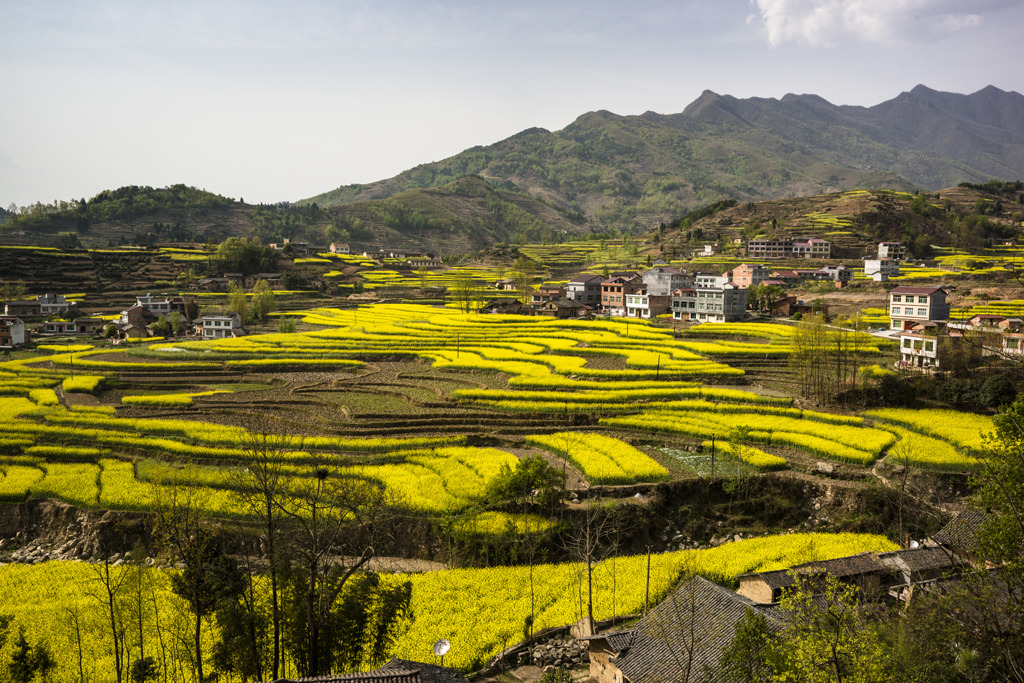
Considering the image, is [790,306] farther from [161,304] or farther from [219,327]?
[161,304]

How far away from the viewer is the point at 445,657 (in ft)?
50.1

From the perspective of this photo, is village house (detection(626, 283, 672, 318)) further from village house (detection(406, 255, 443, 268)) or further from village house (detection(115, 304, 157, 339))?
village house (detection(115, 304, 157, 339))

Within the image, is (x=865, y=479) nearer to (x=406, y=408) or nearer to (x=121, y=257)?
(x=406, y=408)

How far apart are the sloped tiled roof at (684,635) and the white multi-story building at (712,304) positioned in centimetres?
4439

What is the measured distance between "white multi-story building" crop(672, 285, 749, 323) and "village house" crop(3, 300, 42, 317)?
65.0m

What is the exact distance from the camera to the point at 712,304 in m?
56.9

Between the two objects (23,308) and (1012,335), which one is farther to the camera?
(23,308)

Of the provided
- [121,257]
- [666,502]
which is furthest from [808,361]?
[121,257]

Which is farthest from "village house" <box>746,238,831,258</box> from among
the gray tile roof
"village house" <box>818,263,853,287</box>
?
the gray tile roof

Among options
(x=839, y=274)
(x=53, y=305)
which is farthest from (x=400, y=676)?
(x=839, y=274)

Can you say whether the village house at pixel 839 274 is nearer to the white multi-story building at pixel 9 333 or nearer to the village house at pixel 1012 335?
the village house at pixel 1012 335

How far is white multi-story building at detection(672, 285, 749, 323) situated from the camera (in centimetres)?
5631

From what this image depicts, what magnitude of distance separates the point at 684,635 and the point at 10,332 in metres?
61.2

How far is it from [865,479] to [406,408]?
22.2m
